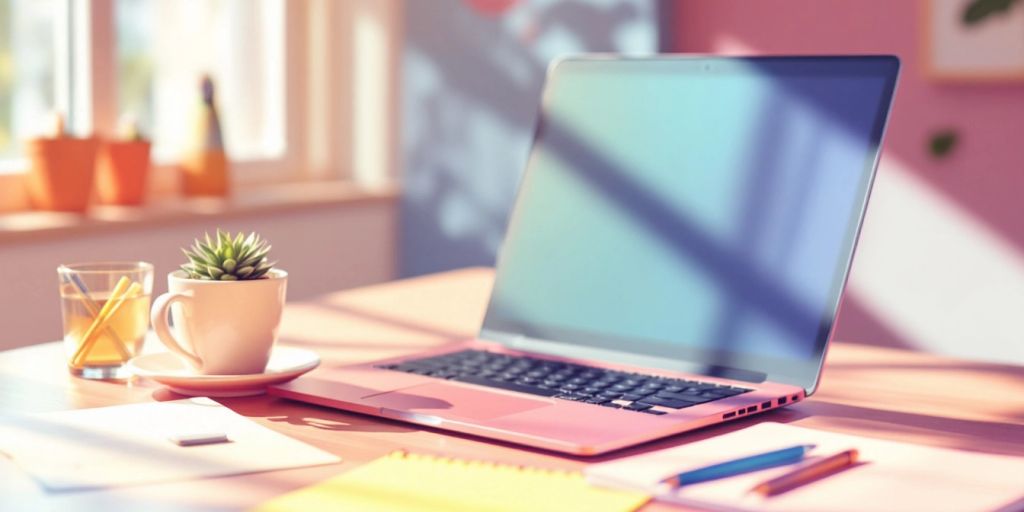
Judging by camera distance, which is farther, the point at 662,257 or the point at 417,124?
the point at 417,124

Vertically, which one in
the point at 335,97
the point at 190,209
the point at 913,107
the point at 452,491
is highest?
the point at 335,97

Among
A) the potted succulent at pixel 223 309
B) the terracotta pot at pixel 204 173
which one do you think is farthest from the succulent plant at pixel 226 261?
the terracotta pot at pixel 204 173

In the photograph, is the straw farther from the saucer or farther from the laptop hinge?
the laptop hinge

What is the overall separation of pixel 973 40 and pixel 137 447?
7.10ft

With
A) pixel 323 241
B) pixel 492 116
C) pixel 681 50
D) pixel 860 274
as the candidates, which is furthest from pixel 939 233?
pixel 323 241

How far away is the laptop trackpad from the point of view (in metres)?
0.93

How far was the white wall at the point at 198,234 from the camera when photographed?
2268 millimetres

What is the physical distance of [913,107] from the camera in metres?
2.68

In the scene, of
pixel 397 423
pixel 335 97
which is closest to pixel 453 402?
pixel 397 423

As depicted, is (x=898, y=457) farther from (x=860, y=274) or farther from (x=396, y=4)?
(x=396, y=4)

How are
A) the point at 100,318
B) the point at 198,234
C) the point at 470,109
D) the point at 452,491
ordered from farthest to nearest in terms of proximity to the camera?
1. the point at 470,109
2. the point at 198,234
3. the point at 100,318
4. the point at 452,491

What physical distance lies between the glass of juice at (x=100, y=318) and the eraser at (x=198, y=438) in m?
0.26

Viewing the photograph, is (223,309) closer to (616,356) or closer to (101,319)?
(101,319)

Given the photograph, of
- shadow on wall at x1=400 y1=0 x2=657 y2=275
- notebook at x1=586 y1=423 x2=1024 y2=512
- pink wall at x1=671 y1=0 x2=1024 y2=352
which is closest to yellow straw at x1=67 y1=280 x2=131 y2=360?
notebook at x1=586 y1=423 x2=1024 y2=512
